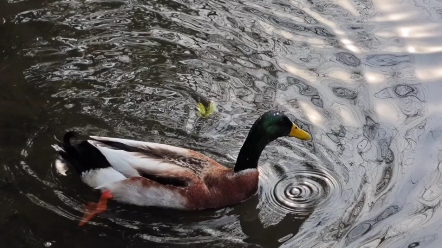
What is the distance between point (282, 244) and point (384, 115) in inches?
74.5

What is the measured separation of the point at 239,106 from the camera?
6.99 meters

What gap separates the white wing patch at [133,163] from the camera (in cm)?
588

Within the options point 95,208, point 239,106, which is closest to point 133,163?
point 95,208

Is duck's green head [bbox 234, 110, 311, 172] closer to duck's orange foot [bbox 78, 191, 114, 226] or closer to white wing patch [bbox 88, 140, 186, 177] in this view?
white wing patch [bbox 88, 140, 186, 177]

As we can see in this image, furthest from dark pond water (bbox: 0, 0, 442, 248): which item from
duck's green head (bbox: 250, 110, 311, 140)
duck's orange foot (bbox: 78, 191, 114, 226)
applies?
duck's green head (bbox: 250, 110, 311, 140)

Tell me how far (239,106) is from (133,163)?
1.45 m

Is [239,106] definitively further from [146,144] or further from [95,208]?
[95,208]

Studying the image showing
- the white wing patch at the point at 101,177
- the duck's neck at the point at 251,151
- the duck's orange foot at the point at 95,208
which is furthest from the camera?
the duck's neck at the point at 251,151

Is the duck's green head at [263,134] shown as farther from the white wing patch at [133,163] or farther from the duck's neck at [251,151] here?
the white wing patch at [133,163]

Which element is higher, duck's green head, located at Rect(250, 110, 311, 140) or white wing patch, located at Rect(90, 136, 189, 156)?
duck's green head, located at Rect(250, 110, 311, 140)

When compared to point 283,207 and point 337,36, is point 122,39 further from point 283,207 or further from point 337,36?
point 283,207

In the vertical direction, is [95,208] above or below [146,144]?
below

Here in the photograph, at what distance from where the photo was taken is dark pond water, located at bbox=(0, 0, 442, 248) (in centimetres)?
583

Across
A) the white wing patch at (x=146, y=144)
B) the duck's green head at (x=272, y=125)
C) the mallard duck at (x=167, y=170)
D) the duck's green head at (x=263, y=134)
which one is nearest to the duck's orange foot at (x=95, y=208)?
the mallard duck at (x=167, y=170)
